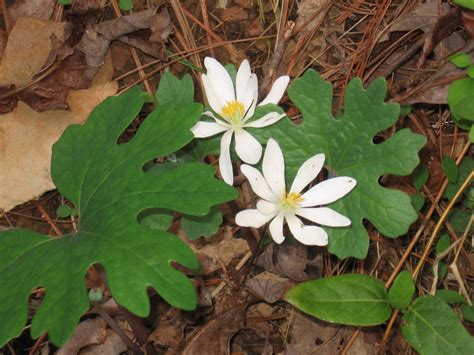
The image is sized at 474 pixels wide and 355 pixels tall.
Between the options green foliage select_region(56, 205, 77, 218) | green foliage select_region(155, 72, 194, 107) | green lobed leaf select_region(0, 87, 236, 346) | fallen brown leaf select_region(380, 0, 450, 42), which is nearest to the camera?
green lobed leaf select_region(0, 87, 236, 346)

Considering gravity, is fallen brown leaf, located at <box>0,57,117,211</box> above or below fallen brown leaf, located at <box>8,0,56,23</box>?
below

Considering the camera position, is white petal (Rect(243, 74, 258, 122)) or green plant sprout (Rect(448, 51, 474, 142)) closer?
white petal (Rect(243, 74, 258, 122))

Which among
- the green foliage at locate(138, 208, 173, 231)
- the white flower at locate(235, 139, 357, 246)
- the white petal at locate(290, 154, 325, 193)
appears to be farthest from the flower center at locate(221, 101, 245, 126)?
the green foliage at locate(138, 208, 173, 231)

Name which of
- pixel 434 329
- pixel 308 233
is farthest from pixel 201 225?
pixel 434 329

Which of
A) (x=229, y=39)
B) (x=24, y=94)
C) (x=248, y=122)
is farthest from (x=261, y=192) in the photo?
(x=24, y=94)

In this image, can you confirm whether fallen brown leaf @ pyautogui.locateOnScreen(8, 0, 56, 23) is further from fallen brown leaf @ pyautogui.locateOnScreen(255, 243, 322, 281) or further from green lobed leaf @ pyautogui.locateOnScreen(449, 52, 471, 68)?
green lobed leaf @ pyautogui.locateOnScreen(449, 52, 471, 68)

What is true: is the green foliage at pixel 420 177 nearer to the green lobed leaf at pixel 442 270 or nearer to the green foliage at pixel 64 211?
the green lobed leaf at pixel 442 270
